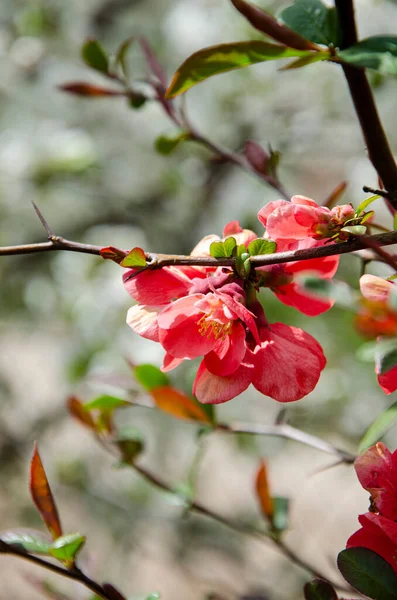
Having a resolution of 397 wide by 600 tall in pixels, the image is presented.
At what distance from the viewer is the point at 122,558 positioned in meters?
1.74

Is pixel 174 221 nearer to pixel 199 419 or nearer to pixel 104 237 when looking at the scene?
pixel 104 237

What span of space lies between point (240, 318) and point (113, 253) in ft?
0.25

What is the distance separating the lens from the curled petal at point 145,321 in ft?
1.17

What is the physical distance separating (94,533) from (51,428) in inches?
21.7

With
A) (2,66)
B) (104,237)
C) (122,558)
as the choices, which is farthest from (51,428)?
(2,66)

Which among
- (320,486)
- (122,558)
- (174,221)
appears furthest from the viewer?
(320,486)

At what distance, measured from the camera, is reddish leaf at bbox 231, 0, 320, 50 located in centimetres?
31

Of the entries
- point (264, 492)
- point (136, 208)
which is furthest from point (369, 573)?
point (136, 208)

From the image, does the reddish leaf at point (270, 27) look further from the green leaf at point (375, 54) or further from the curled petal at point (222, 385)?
the curled petal at point (222, 385)

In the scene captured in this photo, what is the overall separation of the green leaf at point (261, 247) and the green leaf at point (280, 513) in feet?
1.04

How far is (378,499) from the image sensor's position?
31 cm

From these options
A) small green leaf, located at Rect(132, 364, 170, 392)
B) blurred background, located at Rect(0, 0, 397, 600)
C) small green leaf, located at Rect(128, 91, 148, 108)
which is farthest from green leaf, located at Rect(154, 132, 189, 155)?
blurred background, located at Rect(0, 0, 397, 600)

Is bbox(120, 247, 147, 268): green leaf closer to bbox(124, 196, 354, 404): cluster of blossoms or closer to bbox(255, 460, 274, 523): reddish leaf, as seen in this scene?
bbox(124, 196, 354, 404): cluster of blossoms

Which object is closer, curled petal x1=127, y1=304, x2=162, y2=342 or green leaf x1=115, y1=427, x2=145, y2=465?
curled petal x1=127, y1=304, x2=162, y2=342
